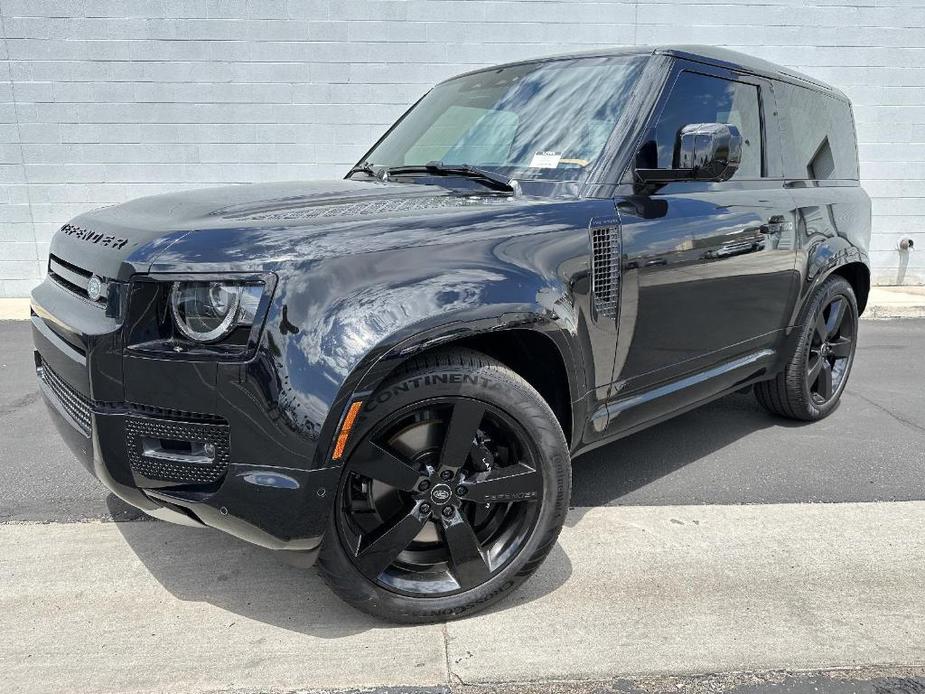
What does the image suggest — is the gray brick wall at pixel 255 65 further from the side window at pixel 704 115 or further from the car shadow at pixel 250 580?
the car shadow at pixel 250 580

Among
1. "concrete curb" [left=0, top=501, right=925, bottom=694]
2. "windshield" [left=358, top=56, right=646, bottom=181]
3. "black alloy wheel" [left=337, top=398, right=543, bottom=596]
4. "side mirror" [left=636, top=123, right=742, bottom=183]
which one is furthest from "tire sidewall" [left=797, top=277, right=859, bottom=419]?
"black alloy wheel" [left=337, top=398, right=543, bottom=596]

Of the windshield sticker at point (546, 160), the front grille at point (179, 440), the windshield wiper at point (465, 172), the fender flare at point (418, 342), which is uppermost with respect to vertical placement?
the windshield sticker at point (546, 160)

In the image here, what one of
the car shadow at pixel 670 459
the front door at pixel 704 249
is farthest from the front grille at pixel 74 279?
the car shadow at pixel 670 459

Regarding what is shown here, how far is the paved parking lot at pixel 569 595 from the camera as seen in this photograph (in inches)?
88.7

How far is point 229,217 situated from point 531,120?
145cm

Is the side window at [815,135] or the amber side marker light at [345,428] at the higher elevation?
the side window at [815,135]

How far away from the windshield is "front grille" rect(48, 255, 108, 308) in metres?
1.52

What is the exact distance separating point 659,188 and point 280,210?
5.00 ft

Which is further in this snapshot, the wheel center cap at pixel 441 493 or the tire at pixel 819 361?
the tire at pixel 819 361

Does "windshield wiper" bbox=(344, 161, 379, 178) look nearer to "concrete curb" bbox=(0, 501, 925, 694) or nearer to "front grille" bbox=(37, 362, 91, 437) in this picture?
"front grille" bbox=(37, 362, 91, 437)

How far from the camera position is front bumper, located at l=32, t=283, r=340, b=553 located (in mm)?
2002

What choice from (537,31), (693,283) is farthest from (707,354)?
(537,31)

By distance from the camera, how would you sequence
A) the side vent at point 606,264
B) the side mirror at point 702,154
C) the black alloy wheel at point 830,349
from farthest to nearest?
the black alloy wheel at point 830,349
the side mirror at point 702,154
the side vent at point 606,264

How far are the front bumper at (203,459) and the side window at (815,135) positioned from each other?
3.04 metres
